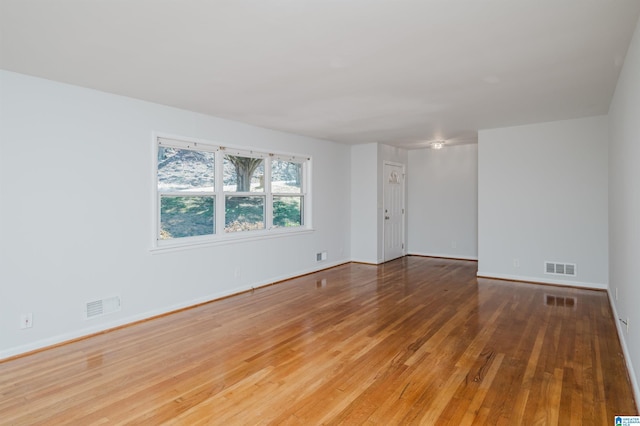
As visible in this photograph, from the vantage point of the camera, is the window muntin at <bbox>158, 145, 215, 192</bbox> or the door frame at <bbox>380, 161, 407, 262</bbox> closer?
the window muntin at <bbox>158, 145, 215, 192</bbox>

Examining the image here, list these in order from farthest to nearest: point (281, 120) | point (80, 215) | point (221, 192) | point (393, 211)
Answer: point (393, 211)
point (281, 120)
point (221, 192)
point (80, 215)

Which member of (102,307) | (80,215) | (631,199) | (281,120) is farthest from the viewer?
(281,120)

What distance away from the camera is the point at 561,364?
288 centimetres

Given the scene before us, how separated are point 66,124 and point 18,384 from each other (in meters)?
2.16

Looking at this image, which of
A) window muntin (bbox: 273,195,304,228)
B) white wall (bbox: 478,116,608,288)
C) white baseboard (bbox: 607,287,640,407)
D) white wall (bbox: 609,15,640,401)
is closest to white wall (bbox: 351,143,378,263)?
window muntin (bbox: 273,195,304,228)

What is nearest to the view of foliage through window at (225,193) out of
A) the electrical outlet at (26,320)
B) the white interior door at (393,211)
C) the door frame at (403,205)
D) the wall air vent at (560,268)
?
the electrical outlet at (26,320)

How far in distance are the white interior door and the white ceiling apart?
3191 millimetres

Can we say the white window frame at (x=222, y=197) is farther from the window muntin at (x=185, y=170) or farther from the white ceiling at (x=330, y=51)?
the white ceiling at (x=330, y=51)

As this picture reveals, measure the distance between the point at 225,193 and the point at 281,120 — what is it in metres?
1.22

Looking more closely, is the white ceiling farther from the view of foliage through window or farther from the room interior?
the view of foliage through window

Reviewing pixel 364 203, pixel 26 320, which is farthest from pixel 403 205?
pixel 26 320

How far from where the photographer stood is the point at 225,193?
495cm

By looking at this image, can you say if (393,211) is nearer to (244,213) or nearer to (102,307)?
(244,213)

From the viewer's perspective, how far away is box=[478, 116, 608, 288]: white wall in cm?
509
